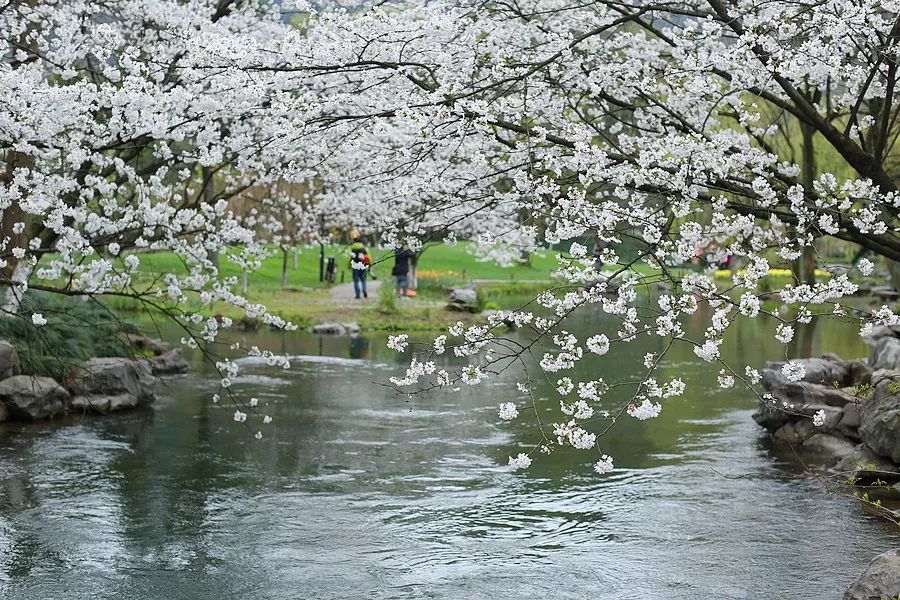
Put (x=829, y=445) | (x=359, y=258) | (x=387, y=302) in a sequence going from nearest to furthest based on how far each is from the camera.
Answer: (x=359, y=258)
(x=829, y=445)
(x=387, y=302)

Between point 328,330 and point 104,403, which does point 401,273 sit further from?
point 104,403

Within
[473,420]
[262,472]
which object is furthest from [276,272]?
[262,472]

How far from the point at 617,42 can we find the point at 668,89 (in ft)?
6.98

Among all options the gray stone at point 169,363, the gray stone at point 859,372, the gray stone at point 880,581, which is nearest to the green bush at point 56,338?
the gray stone at point 169,363

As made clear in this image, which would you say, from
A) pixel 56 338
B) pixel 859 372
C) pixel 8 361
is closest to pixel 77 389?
pixel 56 338

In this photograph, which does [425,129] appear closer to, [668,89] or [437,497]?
[668,89]

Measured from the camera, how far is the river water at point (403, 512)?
7340 mm

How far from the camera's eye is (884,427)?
1017cm

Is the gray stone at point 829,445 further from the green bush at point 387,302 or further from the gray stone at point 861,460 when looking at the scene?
the green bush at point 387,302

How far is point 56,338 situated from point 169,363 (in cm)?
344

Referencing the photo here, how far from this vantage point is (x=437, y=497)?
9570mm

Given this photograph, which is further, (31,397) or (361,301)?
(361,301)

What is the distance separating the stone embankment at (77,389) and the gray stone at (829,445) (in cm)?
849

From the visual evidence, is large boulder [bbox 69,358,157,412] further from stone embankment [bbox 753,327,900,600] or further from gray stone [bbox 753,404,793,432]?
stone embankment [bbox 753,327,900,600]
